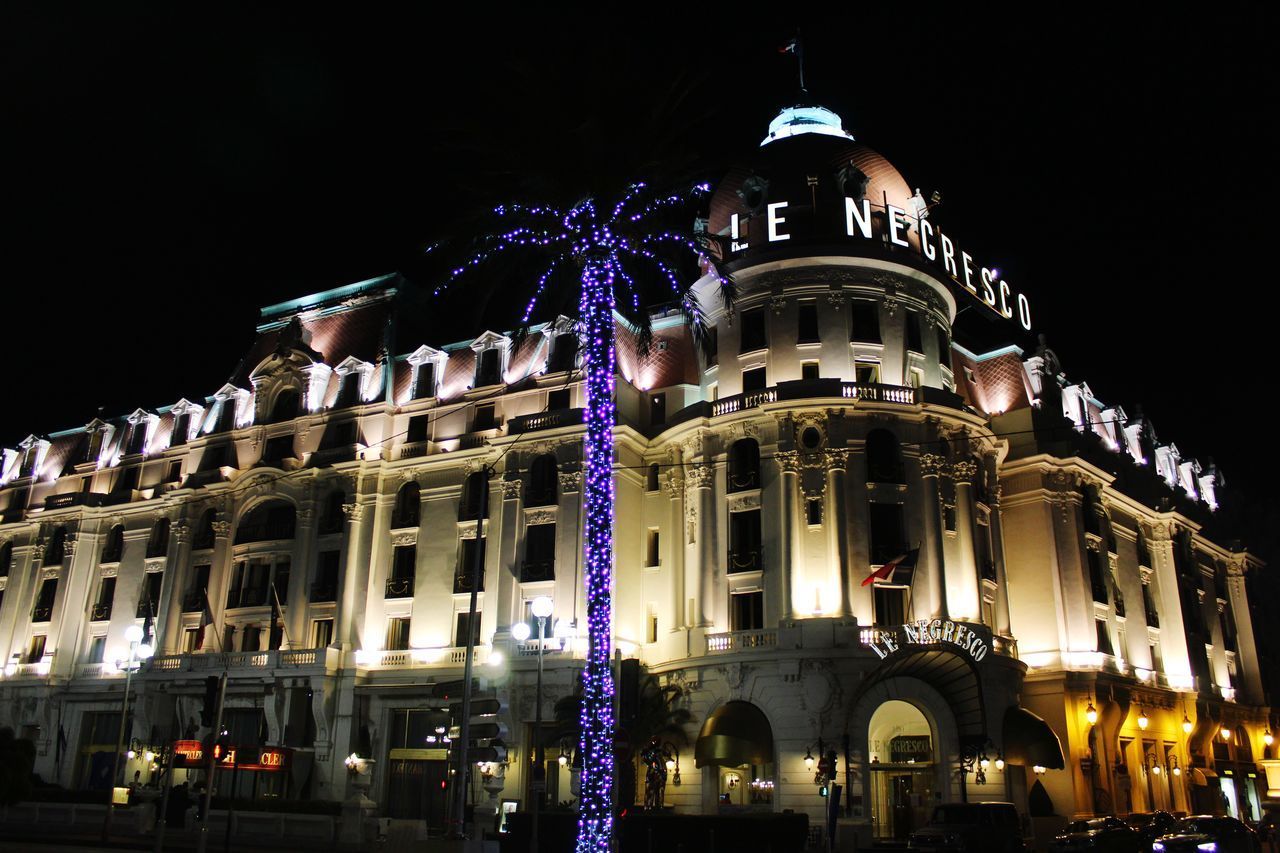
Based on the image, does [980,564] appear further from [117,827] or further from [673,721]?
[117,827]

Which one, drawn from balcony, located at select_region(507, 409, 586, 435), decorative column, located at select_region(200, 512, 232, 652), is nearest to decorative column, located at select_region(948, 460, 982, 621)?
balcony, located at select_region(507, 409, 586, 435)

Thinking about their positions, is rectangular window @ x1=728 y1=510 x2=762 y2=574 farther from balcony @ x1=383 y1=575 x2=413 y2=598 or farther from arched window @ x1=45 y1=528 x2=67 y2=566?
arched window @ x1=45 y1=528 x2=67 y2=566

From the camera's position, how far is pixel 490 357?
59.0m

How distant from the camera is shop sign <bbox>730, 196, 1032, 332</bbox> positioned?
51.5 metres

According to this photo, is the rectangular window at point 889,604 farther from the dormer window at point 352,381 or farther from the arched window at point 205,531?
the arched window at point 205,531

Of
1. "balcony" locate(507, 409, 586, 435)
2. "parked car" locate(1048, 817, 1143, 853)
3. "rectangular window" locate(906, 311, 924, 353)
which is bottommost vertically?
"parked car" locate(1048, 817, 1143, 853)

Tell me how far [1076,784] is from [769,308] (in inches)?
1053

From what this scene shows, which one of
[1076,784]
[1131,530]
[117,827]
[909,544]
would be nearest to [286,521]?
[117,827]

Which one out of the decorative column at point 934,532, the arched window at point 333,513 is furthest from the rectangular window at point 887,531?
the arched window at point 333,513

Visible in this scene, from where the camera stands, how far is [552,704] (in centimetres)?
4844

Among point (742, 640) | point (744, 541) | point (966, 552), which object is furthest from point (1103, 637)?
point (742, 640)

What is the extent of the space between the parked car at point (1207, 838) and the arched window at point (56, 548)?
219 feet

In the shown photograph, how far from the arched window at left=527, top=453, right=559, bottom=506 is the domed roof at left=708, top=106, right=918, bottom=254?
49.6 feet

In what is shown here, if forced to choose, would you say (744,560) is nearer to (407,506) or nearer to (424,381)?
(407,506)
